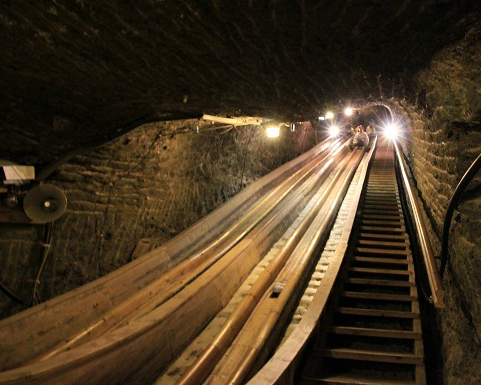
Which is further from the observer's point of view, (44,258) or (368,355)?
(44,258)

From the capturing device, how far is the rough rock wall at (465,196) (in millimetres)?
2418

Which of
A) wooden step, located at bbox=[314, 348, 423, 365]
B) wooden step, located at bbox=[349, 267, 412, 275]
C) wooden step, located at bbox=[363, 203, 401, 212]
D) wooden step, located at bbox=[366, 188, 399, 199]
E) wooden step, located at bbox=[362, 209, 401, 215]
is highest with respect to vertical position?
wooden step, located at bbox=[366, 188, 399, 199]

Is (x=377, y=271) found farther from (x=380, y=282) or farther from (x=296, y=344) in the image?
(x=296, y=344)

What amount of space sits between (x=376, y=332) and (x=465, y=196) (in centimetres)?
175

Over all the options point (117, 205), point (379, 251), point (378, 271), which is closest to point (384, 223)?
point (379, 251)

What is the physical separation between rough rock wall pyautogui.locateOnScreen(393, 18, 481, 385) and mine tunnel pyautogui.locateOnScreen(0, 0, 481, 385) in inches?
0.9

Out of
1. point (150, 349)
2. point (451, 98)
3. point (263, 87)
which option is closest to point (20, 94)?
point (263, 87)

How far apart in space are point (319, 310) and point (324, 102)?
8.48ft

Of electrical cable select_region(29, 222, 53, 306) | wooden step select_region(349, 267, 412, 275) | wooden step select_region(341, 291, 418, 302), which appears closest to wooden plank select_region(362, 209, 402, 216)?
wooden step select_region(349, 267, 412, 275)

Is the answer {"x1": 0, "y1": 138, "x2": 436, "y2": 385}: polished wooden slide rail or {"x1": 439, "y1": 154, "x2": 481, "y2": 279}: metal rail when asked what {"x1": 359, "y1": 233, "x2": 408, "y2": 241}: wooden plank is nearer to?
{"x1": 0, "y1": 138, "x2": 436, "y2": 385}: polished wooden slide rail

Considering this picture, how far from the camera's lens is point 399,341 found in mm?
3695

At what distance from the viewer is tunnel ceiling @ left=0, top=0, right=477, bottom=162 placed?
82.6 inches

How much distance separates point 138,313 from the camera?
11.3ft

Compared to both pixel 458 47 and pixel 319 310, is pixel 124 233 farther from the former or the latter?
pixel 458 47
